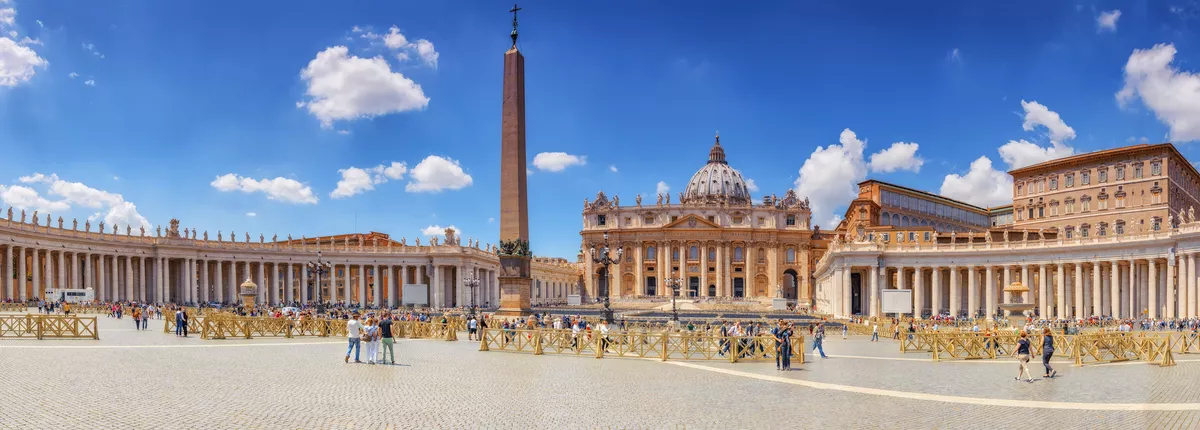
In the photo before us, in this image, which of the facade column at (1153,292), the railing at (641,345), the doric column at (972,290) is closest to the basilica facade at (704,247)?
the doric column at (972,290)

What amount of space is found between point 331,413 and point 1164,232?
57042 mm

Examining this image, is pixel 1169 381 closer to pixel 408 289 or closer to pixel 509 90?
pixel 509 90

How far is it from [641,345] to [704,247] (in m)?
90.4

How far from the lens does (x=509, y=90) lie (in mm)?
31875

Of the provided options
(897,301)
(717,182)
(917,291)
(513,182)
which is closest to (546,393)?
(513,182)

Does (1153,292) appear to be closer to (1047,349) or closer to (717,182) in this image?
(1047,349)

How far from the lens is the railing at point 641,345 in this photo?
22078 millimetres

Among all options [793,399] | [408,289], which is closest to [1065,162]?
[408,289]

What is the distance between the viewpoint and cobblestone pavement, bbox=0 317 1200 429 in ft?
39.1

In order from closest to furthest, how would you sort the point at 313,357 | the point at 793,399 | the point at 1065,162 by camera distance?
the point at 793,399 → the point at 313,357 → the point at 1065,162

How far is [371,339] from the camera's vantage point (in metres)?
19.7

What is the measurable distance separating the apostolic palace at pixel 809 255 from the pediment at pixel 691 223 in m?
0.21

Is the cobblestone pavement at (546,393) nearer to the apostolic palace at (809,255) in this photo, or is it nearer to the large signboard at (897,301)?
the large signboard at (897,301)

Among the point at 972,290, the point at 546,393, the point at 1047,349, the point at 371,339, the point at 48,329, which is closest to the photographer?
the point at 546,393
